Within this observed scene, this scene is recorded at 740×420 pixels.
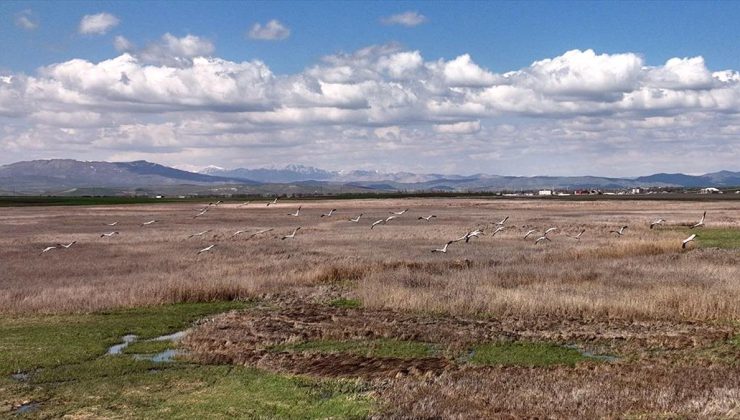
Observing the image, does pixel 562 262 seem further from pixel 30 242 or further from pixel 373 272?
pixel 30 242

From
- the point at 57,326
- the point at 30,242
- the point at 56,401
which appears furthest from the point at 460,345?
the point at 30,242

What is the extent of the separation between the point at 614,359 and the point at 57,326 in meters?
18.0

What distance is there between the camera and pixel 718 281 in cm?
3016

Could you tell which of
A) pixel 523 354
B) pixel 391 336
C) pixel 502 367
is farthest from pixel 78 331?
pixel 523 354

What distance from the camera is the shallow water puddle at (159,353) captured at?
2040cm

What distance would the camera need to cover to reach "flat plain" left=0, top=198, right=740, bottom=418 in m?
15.5

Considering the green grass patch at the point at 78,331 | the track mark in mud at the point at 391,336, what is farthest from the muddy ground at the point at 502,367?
the green grass patch at the point at 78,331

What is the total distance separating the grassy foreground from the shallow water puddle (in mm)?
287

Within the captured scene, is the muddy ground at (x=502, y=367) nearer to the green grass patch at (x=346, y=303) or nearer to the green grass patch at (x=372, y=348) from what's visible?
the green grass patch at (x=372, y=348)

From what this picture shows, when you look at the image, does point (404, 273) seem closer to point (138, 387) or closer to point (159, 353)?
point (159, 353)

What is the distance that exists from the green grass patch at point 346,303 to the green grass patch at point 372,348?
7.19m

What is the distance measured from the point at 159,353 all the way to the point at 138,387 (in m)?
4.28

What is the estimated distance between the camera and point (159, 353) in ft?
69.5

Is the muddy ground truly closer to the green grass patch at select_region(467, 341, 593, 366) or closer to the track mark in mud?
the track mark in mud
